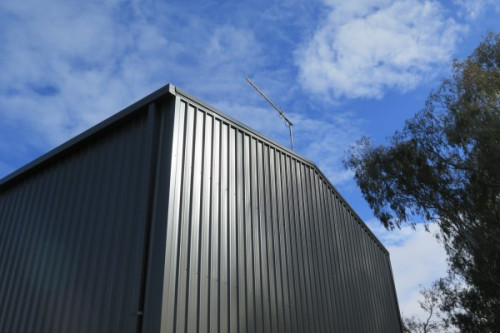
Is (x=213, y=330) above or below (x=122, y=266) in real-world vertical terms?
below

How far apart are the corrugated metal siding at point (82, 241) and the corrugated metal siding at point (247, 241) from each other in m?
0.49

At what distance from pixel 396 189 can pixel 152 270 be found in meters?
17.1

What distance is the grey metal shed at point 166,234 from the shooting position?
14.4 ft

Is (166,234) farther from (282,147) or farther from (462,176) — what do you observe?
(462,176)

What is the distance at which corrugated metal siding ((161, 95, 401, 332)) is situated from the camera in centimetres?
451

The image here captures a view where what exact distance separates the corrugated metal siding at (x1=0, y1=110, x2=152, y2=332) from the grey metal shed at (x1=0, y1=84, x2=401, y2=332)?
0.07 ft

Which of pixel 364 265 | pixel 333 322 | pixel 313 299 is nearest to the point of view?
pixel 313 299

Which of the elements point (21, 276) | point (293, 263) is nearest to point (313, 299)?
point (293, 263)

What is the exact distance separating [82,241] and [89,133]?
1.81 meters

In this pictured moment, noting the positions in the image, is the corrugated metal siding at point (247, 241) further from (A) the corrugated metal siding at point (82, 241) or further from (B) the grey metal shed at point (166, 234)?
(A) the corrugated metal siding at point (82, 241)

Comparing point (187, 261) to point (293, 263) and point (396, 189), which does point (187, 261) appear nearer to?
point (293, 263)

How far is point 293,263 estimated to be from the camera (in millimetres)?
6547

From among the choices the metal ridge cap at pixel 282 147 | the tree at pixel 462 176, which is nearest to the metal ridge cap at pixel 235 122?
the metal ridge cap at pixel 282 147

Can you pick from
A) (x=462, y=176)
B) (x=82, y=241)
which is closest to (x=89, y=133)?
(x=82, y=241)
